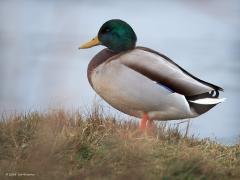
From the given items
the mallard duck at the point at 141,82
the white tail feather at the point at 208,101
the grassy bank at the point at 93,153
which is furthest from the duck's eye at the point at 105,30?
the white tail feather at the point at 208,101

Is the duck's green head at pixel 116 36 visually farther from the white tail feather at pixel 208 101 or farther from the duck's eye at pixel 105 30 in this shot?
the white tail feather at pixel 208 101

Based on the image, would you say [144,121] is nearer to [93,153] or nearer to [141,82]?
[141,82]

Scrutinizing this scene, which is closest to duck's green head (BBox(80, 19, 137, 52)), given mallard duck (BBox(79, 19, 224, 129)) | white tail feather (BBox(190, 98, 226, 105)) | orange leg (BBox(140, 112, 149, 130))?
mallard duck (BBox(79, 19, 224, 129))

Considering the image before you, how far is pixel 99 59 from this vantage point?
7.01 meters

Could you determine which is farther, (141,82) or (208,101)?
(208,101)

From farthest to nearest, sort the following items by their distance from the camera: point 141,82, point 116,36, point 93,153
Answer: point 116,36, point 141,82, point 93,153

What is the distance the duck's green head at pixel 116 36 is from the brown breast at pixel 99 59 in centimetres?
6

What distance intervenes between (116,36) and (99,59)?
30 centimetres

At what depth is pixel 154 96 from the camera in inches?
261

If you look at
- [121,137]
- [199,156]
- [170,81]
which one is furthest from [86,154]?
[170,81]

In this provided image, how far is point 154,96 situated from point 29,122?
4.01 feet

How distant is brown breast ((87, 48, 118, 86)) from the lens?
6.99 metres

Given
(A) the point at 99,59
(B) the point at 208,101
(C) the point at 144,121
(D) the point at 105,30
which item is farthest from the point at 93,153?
(D) the point at 105,30

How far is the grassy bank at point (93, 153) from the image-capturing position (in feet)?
17.5
